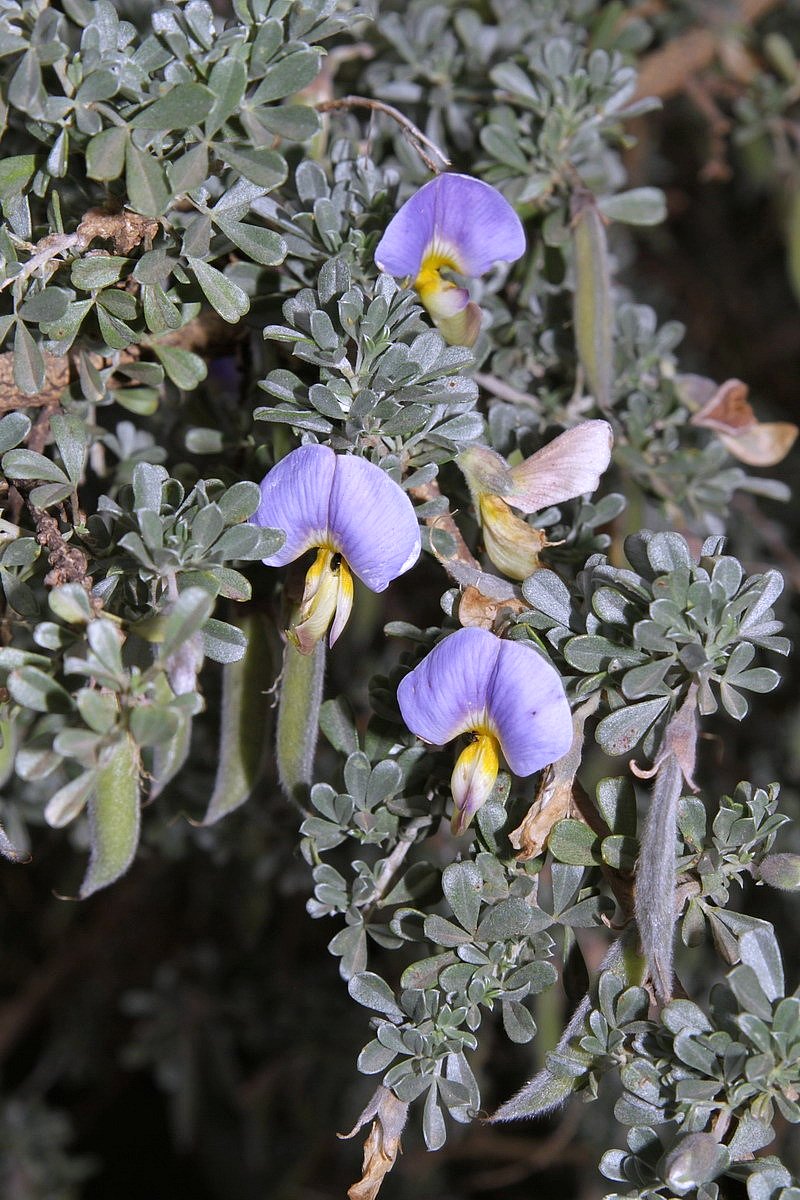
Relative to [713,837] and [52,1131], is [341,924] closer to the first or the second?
[52,1131]

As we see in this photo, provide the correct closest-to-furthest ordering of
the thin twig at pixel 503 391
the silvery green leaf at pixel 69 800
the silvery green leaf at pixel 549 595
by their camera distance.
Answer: the silvery green leaf at pixel 69 800 → the silvery green leaf at pixel 549 595 → the thin twig at pixel 503 391

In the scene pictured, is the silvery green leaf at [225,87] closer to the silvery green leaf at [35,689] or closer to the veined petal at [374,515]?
the veined petal at [374,515]

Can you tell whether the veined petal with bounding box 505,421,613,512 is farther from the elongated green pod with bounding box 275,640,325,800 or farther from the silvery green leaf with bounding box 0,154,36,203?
the silvery green leaf with bounding box 0,154,36,203

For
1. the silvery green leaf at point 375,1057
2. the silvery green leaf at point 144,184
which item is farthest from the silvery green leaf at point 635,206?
the silvery green leaf at point 375,1057

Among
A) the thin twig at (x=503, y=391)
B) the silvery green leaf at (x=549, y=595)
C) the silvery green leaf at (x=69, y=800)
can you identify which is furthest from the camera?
the thin twig at (x=503, y=391)

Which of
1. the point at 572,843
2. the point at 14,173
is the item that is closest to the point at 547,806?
the point at 572,843

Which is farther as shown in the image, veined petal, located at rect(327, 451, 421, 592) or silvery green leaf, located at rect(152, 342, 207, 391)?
silvery green leaf, located at rect(152, 342, 207, 391)

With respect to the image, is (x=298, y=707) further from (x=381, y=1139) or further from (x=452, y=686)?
(x=381, y=1139)

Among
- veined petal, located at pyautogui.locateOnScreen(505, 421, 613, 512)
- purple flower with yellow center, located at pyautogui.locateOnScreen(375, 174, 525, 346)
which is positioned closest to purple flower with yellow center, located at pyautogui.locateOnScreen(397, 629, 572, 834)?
veined petal, located at pyautogui.locateOnScreen(505, 421, 613, 512)
